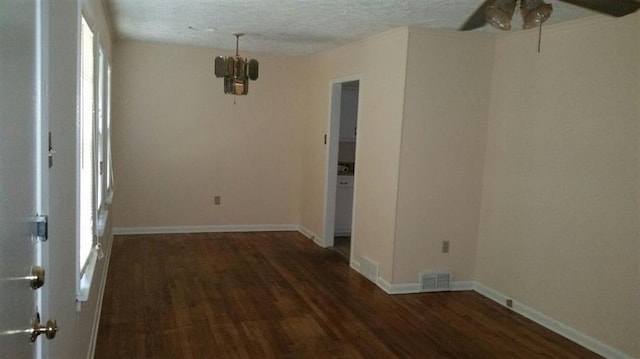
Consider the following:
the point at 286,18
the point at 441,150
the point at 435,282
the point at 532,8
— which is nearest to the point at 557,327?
the point at 435,282

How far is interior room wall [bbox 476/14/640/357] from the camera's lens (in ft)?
11.2

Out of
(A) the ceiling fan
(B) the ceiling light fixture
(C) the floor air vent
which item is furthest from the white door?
(B) the ceiling light fixture

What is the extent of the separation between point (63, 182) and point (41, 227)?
1.73 ft

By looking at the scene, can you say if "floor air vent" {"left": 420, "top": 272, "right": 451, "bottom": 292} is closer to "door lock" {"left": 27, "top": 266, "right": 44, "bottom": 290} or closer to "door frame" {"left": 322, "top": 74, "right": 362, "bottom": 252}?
"door frame" {"left": 322, "top": 74, "right": 362, "bottom": 252}

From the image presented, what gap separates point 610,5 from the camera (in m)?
2.31

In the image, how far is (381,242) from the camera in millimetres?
4797

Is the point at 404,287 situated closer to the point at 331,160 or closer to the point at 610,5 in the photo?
the point at 331,160

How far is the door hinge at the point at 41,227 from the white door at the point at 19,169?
16 millimetres

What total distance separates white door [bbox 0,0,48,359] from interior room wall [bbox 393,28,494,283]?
11.5 ft

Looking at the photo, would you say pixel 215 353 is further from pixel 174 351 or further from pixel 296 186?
pixel 296 186

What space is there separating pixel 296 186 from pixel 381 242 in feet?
8.33

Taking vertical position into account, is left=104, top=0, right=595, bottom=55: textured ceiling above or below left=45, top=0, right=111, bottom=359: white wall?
above

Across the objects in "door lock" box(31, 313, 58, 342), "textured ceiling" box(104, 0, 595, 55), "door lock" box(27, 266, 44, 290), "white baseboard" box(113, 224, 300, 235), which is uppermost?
"textured ceiling" box(104, 0, 595, 55)

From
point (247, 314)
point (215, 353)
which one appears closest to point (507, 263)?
point (247, 314)
